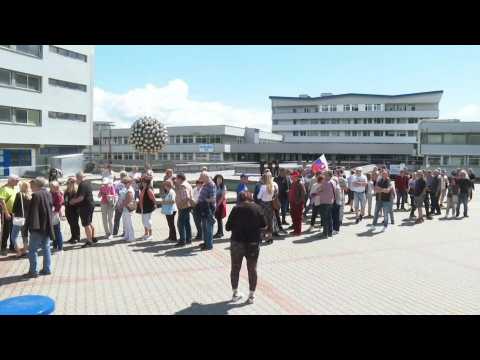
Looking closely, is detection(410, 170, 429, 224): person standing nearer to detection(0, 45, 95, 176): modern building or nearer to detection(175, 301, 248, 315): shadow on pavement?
detection(175, 301, 248, 315): shadow on pavement

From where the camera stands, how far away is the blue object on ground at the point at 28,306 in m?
5.17

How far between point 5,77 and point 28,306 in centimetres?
3481

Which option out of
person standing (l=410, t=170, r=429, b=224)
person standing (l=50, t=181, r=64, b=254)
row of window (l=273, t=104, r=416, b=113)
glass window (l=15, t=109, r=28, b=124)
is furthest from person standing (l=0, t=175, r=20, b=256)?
row of window (l=273, t=104, r=416, b=113)

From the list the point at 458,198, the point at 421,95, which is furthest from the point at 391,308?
the point at 421,95

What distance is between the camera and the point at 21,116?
35.1m

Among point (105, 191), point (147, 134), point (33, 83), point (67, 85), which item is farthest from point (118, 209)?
point (67, 85)

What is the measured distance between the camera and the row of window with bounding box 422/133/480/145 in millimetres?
45469

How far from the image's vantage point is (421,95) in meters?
77.9

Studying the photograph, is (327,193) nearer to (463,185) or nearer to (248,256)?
(248,256)

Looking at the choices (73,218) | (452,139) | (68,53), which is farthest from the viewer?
(452,139)

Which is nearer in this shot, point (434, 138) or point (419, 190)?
point (419, 190)

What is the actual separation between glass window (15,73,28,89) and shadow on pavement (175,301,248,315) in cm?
3596
